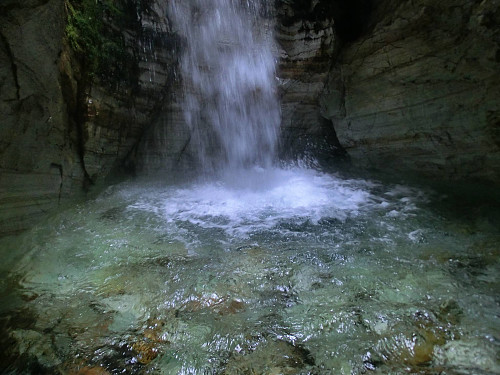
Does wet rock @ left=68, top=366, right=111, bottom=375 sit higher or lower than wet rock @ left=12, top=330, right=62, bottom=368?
lower

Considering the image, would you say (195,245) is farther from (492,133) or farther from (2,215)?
(492,133)

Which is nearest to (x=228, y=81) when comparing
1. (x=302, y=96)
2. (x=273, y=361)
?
(x=302, y=96)

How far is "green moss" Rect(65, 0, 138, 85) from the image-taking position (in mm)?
4395

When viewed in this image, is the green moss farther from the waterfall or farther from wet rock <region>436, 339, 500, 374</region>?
wet rock <region>436, 339, 500, 374</region>

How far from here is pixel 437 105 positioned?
16.4 ft

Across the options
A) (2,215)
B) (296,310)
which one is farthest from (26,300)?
(296,310)

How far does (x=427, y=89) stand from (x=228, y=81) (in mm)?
4299

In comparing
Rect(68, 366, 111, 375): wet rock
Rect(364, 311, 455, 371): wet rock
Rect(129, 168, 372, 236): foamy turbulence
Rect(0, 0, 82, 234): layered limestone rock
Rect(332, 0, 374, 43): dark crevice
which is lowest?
Rect(68, 366, 111, 375): wet rock

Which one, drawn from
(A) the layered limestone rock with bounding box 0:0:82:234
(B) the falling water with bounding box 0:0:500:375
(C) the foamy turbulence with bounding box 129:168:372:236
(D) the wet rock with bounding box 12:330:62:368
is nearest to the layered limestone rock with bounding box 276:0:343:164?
(C) the foamy turbulence with bounding box 129:168:372:236

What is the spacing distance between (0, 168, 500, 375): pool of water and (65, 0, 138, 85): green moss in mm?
2411

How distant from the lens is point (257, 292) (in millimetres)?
2662

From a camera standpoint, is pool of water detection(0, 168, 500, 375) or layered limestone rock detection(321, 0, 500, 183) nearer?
pool of water detection(0, 168, 500, 375)

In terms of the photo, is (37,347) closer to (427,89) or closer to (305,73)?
(427,89)

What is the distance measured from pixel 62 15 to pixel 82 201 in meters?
2.82
